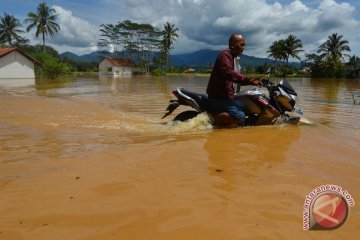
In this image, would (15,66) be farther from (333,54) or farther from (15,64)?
(333,54)

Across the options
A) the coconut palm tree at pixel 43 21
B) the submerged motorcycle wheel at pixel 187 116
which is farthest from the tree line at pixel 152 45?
the submerged motorcycle wheel at pixel 187 116

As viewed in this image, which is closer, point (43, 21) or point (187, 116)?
point (187, 116)

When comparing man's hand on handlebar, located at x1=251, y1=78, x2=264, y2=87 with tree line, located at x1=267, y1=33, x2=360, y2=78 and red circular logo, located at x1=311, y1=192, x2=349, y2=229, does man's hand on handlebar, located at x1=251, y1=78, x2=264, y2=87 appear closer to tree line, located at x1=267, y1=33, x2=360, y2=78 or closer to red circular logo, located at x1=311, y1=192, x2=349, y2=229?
red circular logo, located at x1=311, y1=192, x2=349, y2=229

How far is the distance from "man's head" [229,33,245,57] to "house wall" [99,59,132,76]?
62237 millimetres

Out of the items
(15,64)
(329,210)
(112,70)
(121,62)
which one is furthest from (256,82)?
(121,62)

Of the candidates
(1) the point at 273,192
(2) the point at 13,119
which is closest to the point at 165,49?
(2) the point at 13,119

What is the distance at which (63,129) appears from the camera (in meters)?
5.98

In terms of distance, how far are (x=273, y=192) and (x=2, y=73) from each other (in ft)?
122

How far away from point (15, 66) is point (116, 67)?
32.5 metres

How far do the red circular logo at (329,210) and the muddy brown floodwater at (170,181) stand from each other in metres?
0.06

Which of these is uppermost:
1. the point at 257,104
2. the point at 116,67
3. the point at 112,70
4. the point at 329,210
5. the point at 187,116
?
the point at 116,67

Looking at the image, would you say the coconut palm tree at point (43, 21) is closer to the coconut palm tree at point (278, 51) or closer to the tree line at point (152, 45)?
the tree line at point (152, 45)

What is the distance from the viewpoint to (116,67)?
6675 centimetres

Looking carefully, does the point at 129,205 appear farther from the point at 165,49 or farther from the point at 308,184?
the point at 165,49
